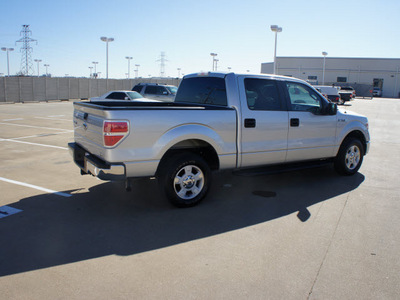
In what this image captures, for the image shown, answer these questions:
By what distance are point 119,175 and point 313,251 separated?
245cm

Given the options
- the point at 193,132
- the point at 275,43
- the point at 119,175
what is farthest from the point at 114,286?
the point at 275,43

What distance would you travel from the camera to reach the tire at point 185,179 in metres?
5.03

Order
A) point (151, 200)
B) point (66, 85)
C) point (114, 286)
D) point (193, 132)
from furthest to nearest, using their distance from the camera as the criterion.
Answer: point (66, 85), point (151, 200), point (193, 132), point (114, 286)

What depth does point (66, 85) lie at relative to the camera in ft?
123

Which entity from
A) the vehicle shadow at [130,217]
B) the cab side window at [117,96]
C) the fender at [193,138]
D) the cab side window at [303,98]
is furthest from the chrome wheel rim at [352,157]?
the cab side window at [117,96]

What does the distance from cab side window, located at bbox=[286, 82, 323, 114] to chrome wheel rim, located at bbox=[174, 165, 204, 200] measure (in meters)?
2.15

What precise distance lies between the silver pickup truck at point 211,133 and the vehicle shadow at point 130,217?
46cm

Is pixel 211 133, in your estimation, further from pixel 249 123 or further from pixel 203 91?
pixel 203 91

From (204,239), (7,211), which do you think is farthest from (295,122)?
(7,211)

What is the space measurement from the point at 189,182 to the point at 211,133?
77 cm

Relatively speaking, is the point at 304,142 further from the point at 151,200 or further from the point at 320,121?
the point at 151,200

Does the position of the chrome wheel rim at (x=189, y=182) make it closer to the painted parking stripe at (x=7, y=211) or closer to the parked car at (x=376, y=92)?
the painted parking stripe at (x=7, y=211)

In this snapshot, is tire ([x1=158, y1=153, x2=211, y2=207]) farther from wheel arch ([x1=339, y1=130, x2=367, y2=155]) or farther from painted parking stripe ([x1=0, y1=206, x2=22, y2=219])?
wheel arch ([x1=339, y1=130, x2=367, y2=155])

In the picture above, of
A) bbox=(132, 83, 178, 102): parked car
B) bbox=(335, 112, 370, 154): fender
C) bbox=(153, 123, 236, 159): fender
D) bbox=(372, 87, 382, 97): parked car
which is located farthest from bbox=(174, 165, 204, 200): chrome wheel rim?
bbox=(372, 87, 382, 97): parked car
